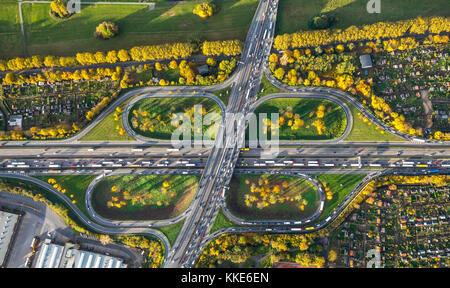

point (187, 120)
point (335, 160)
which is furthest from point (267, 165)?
point (187, 120)

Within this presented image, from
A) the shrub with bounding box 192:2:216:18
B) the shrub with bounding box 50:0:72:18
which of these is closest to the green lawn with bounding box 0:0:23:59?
the shrub with bounding box 50:0:72:18

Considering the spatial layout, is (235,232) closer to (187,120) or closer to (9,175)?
(187,120)

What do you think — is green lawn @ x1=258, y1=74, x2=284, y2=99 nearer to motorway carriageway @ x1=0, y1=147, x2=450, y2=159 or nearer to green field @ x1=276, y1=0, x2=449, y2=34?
motorway carriageway @ x1=0, y1=147, x2=450, y2=159

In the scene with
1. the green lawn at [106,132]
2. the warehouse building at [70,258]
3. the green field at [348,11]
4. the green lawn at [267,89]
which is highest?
the green field at [348,11]

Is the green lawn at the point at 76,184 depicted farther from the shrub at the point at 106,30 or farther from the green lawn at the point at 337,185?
the green lawn at the point at 337,185

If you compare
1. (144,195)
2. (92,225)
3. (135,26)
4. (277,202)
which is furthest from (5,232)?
(277,202)

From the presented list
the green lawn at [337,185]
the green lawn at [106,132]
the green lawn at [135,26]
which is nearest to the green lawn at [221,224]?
the green lawn at [337,185]

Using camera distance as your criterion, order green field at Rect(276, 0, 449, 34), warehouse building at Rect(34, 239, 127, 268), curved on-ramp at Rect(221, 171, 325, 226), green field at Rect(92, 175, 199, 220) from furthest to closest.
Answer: green field at Rect(276, 0, 449, 34), green field at Rect(92, 175, 199, 220), curved on-ramp at Rect(221, 171, 325, 226), warehouse building at Rect(34, 239, 127, 268)
